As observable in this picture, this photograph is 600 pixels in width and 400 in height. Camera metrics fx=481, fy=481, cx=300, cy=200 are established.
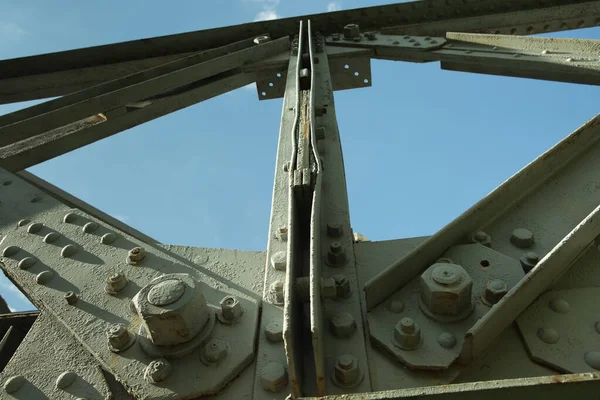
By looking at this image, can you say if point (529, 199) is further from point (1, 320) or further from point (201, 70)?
point (1, 320)

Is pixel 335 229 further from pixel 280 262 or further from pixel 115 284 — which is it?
pixel 115 284

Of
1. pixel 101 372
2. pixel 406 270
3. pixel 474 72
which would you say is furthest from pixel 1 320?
pixel 474 72

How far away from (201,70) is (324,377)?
135 inches

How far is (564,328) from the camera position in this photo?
1980 mm

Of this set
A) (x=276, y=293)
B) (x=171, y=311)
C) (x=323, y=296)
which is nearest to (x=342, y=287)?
(x=323, y=296)

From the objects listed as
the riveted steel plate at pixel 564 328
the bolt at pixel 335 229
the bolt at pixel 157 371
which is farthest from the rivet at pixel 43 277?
the riveted steel plate at pixel 564 328

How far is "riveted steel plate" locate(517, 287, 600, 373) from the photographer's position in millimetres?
1871

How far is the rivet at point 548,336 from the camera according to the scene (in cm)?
192

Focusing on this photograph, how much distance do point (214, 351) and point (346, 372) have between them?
0.57 m

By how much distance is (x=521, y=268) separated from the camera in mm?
2242

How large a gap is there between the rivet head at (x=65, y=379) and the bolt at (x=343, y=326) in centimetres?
124

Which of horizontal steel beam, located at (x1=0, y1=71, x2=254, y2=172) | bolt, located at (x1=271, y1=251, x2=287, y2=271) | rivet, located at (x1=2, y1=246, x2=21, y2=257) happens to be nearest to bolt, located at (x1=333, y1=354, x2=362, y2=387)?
bolt, located at (x1=271, y1=251, x2=287, y2=271)

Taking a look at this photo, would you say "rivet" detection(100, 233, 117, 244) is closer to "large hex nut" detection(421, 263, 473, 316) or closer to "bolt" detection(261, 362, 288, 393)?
"bolt" detection(261, 362, 288, 393)

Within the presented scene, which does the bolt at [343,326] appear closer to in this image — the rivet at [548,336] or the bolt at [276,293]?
the bolt at [276,293]
